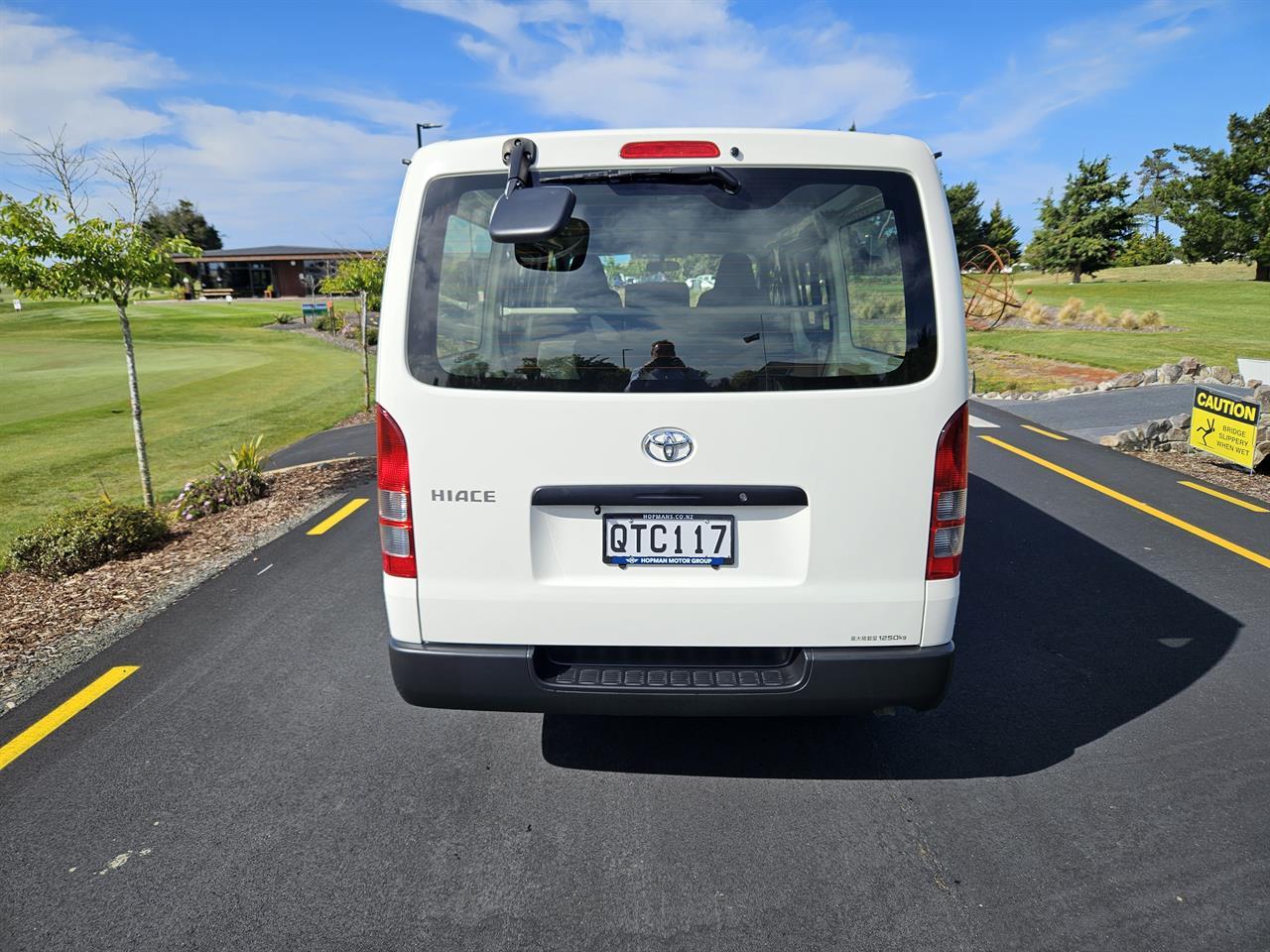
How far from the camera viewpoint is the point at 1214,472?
8.41 m

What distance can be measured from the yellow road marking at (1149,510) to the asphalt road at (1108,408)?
2.11 metres

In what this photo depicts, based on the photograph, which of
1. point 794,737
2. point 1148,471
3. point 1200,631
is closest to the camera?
point 794,737

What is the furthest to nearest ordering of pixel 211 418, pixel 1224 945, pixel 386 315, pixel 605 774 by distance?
pixel 211 418 → pixel 605 774 → pixel 386 315 → pixel 1224 945

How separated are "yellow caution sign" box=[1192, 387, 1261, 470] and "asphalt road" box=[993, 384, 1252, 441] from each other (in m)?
1.93

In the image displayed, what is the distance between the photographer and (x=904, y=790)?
2.98m

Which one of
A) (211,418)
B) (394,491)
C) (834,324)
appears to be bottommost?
(211,418)

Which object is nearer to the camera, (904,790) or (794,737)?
(904,790)

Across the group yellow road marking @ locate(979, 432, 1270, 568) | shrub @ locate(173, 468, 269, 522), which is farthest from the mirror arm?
shrub @ locate(173, 468, 269, 522)

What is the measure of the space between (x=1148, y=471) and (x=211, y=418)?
1719 centimetres

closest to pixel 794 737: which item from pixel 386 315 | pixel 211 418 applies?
pixel 386 315

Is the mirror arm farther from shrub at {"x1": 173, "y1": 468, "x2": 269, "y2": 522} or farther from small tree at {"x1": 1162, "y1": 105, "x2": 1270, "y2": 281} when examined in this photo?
small tree at {"x1": 1162, "y1": 105, "x2": 1270, "y2": 281}

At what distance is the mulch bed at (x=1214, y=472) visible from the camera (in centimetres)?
765

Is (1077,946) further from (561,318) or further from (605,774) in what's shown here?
(561,318)

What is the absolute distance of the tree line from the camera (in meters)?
47.2
